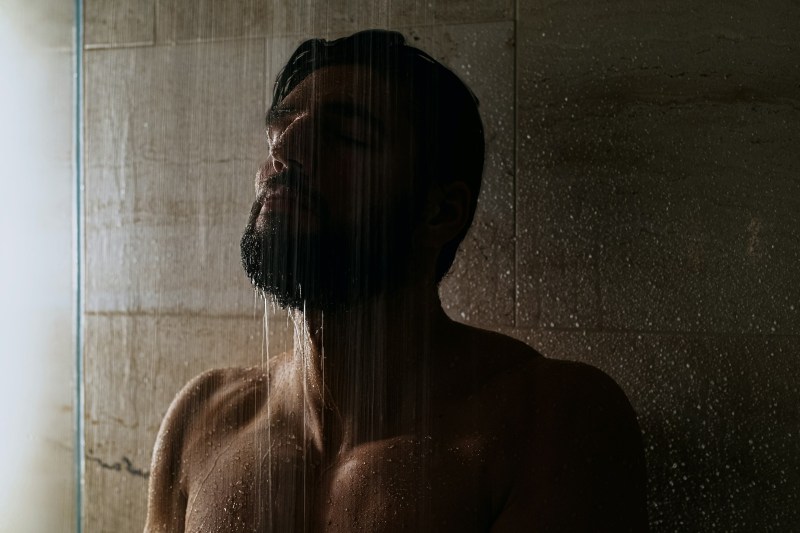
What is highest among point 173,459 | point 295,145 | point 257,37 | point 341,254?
point 257,37

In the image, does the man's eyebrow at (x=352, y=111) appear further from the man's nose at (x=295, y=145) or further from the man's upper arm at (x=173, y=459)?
the man's upper arm at (x=173, y=459)

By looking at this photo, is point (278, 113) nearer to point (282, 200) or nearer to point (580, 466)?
point (282, 200)

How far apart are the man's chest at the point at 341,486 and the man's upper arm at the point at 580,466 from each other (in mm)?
53

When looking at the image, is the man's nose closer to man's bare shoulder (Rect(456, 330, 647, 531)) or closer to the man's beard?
the man's beard

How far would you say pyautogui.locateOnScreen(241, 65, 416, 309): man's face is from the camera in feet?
3.08

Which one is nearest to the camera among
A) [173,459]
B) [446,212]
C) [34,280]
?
[446,212]

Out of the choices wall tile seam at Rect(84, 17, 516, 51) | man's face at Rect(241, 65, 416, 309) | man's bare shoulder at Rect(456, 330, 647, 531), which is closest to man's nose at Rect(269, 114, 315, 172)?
man's face at Rect(241, 65, 416, 309)

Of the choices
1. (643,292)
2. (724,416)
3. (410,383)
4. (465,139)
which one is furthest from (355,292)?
(724,416)

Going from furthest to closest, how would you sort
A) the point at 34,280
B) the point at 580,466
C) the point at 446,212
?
the point at 34,280
the point at 446,212
the point at 580,466

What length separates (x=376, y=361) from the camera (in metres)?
0.97

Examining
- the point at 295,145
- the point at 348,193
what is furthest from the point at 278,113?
the point at 348,193

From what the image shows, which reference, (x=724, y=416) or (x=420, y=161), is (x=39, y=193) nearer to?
(x=420, y=161)

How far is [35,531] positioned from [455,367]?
2.52 feet

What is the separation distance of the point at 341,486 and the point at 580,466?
0.95 feet
